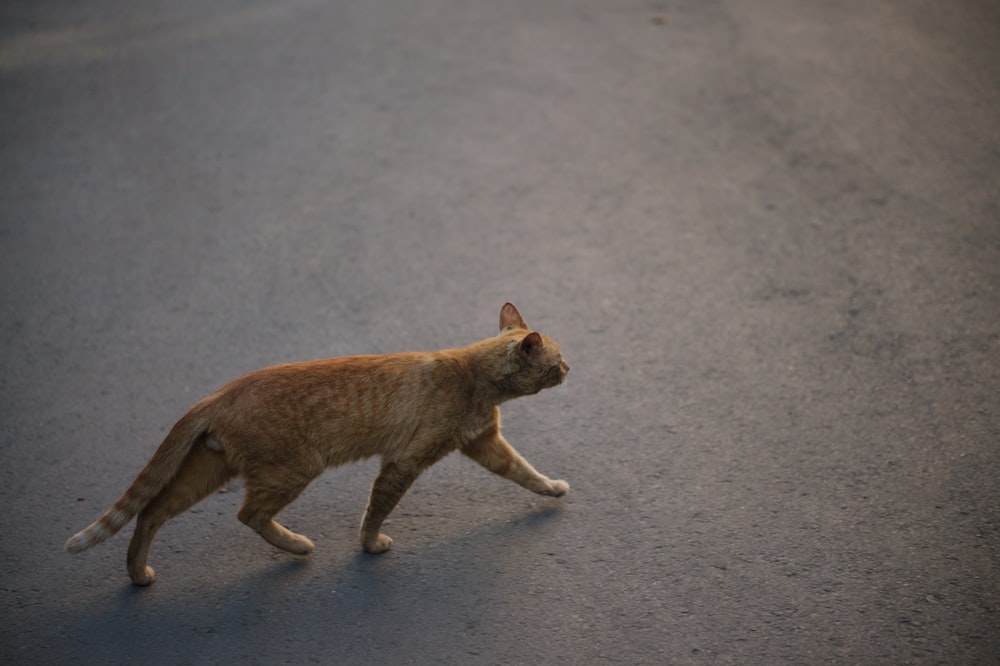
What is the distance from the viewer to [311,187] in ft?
25.4

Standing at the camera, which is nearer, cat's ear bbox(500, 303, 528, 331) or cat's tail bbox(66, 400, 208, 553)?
cat's tail bbox(66, 400, 208, 553)

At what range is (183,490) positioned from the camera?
4270 mm

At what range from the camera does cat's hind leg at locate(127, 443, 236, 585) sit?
14.0 ft

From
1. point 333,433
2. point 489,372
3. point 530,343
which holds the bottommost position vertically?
point 333,433

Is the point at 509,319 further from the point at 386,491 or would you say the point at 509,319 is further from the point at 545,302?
the point at 545,302

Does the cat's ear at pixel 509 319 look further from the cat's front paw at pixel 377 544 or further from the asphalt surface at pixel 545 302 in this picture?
the cat's front paw at pixel 377 544

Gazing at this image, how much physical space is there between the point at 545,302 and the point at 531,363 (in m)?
1.87

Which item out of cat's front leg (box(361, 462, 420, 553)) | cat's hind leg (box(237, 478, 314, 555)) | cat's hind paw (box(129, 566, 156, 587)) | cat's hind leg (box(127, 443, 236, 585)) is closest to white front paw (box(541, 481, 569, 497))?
cat's front leg (box(361, 462, 420, 553))

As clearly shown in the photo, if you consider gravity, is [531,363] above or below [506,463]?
above

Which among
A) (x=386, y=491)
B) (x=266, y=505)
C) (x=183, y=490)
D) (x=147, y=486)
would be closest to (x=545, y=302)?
(x=386, y=491)

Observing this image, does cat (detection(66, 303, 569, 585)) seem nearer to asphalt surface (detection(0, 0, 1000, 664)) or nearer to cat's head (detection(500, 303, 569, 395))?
cat's head (detection(500, 303, 569, 395))

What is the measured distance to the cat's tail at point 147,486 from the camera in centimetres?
414

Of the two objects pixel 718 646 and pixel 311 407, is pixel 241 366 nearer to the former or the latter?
pixel 311 407

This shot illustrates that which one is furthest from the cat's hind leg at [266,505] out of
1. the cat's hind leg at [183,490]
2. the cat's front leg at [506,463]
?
the cat's front leg at [506,463]
